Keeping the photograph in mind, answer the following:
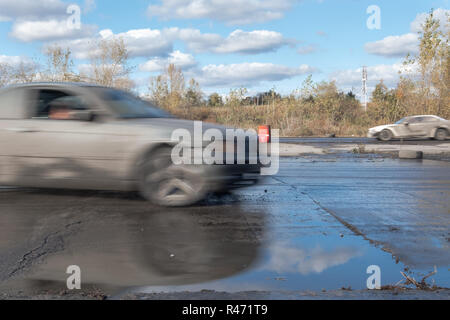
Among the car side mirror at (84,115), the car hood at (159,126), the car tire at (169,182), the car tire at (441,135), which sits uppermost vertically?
the car side mirror at (84,115)

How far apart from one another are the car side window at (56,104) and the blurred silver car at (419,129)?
1976 centimetres

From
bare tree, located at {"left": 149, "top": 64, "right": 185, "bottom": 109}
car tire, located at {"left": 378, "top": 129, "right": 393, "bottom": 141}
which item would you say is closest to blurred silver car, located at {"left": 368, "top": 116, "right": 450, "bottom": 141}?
car tire, located at {"left": 378, "top": 129, "right": 393, "bottom": 141}

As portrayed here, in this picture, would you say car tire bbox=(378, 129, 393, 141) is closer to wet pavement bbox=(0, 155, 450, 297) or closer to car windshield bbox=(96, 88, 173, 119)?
wet pavement bbox=(0, 155, 450, 297)

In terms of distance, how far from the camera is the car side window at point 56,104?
683 centimetres

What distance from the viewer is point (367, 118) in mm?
35406

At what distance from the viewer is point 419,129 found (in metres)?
23.5

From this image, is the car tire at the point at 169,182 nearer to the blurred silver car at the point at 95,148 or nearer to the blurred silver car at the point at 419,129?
the blurred silver car at the point at 95,148

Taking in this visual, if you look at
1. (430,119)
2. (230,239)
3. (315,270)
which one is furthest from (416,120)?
(315,270)

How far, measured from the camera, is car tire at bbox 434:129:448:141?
76.9ft

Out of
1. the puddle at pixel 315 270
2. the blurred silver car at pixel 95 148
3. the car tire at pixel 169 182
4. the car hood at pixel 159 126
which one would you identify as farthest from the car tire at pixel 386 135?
the puddle at pixel 315 270

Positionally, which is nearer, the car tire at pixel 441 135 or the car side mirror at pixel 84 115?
the car side mirror at pixel 84 115
